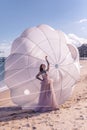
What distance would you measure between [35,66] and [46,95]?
2.94ft

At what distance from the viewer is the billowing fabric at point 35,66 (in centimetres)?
784

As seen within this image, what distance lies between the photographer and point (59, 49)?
819cm

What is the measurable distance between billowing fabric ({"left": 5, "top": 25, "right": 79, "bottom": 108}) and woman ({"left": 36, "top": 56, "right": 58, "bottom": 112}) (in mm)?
144

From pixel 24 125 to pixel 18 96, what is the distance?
4.43 ft

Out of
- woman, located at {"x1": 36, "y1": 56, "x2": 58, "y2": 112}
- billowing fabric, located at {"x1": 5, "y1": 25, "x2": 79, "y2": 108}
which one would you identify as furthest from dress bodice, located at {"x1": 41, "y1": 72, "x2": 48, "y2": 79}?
billowing fabric, located at {"x1": 5, "y1": 25, "x2": 79, "y2": 108}

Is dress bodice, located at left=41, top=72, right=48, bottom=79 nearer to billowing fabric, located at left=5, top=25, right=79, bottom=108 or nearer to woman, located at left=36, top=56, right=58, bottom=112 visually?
woman, located at left=36, top=56, right=58, bottom=112

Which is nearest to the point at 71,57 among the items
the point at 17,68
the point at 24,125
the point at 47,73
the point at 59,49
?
the point at 59,49

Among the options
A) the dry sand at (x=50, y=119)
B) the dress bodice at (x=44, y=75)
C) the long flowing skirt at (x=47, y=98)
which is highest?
the dress bodice at (x=44, y=75)

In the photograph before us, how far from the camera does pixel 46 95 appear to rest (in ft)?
26.1

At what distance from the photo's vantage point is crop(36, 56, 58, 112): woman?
781 cm

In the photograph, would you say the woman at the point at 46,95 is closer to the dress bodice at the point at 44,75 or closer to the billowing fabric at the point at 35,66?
the dress bodice at the point at 44,75

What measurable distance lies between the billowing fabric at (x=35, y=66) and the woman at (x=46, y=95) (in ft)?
0.47

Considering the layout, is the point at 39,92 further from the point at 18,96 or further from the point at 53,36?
the point at 53,36

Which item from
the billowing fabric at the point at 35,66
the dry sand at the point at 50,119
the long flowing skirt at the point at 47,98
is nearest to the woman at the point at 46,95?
the long flowing skirt at the point at 47,98
